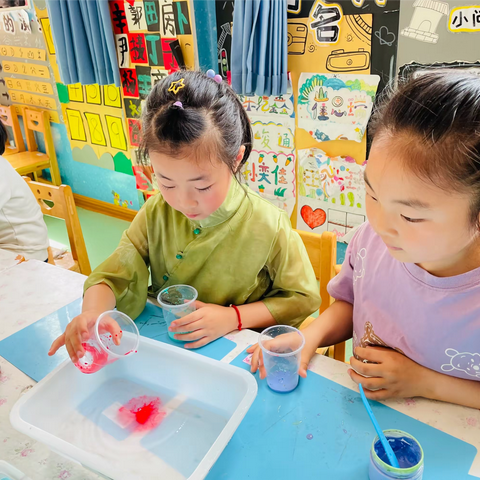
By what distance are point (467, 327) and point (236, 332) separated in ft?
1.55

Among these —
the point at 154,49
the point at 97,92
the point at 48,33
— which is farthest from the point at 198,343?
the point at 48,33

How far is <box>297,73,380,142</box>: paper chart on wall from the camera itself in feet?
6.63

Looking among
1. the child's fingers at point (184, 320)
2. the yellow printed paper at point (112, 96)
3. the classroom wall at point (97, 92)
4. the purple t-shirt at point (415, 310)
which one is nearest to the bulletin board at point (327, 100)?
the classroom wall at point (97, 92)

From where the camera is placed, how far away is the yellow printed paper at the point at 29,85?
3.45 metres

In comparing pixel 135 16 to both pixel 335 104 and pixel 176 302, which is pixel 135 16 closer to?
pixel 335 104

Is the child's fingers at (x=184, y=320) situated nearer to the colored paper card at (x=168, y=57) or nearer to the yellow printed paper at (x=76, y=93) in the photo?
the colored paper card at (x=168, y=57)

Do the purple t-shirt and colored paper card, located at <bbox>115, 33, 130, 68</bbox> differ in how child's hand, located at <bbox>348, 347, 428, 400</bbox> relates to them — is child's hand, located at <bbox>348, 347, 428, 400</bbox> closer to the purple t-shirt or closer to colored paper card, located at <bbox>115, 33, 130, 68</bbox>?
the purple t-shirt

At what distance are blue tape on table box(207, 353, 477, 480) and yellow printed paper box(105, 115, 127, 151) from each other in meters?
2.67

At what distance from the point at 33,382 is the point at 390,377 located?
69cm

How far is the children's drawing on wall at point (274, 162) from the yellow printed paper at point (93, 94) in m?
1.33

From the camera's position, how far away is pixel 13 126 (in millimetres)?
3678

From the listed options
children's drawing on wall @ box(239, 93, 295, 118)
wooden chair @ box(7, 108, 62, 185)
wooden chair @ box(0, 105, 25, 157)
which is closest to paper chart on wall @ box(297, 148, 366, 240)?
children's drawing on wall @ box(239, 93, 295, 118)

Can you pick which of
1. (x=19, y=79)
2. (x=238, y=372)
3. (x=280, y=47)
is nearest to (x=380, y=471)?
(x=238, y=372)

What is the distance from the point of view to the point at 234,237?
1106mm
